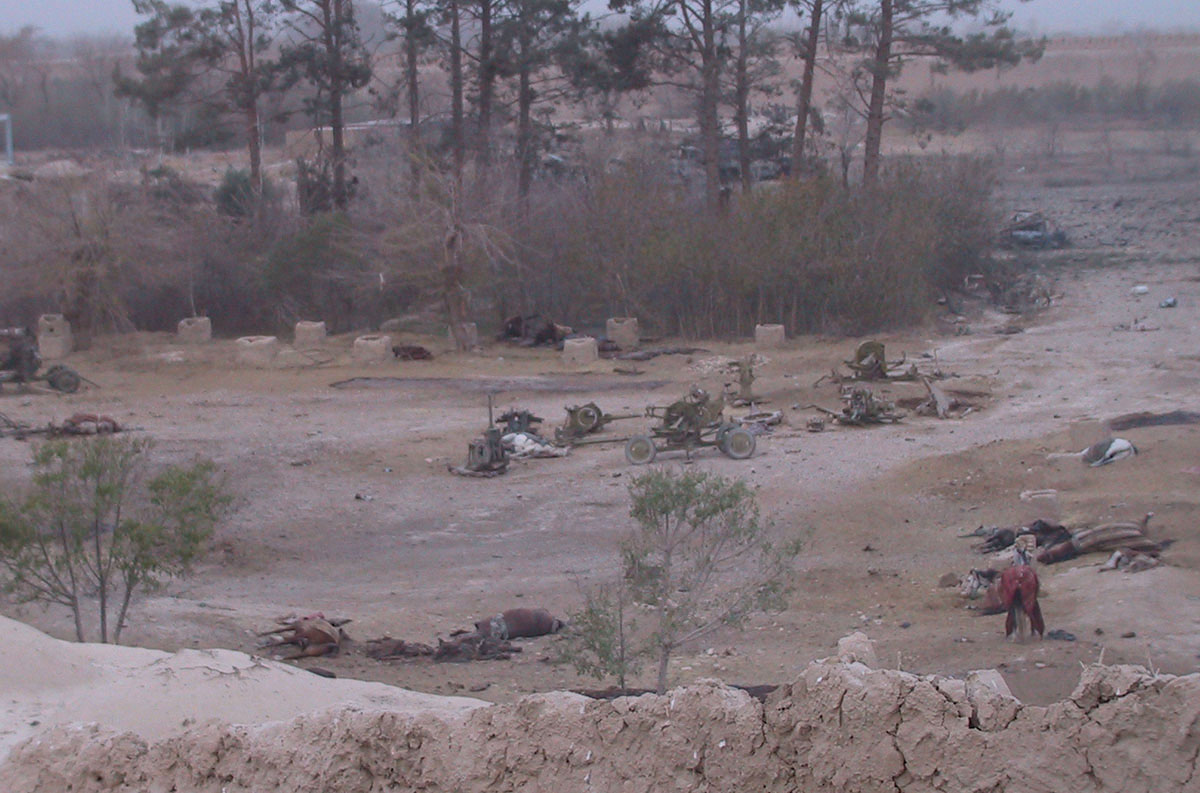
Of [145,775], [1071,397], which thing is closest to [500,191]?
[1071,397]

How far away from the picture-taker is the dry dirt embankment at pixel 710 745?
14.9 feet

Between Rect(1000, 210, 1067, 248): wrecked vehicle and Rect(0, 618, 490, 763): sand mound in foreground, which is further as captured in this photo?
Rect(1000, 210, 1067, 248): wrecked vehicle

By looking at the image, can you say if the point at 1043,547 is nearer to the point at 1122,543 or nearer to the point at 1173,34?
the point at 1122,543

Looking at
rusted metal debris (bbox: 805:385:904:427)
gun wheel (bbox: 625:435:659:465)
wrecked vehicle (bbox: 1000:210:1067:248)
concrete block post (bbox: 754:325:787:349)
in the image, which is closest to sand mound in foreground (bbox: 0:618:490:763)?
gun wheel (bbox: 625:435:659:465)

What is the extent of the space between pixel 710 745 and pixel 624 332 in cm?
2575

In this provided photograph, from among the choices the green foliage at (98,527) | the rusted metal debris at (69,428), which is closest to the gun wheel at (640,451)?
the green foliage at (98,527)

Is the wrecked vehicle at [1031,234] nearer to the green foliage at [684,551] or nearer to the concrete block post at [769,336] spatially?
the concrete block post at [769,336]

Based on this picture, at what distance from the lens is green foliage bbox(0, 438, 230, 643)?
11.2m

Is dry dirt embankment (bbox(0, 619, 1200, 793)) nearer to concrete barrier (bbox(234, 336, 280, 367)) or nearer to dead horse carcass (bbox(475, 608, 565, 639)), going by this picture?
dead horse carcass (bbox(475, 608, 565, 639))

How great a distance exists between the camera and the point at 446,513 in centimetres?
1731

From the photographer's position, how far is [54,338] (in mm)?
29578

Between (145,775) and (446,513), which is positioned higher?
(145,775)

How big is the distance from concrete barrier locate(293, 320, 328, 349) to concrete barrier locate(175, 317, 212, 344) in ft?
9.06

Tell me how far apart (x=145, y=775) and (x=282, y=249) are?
30.1m
